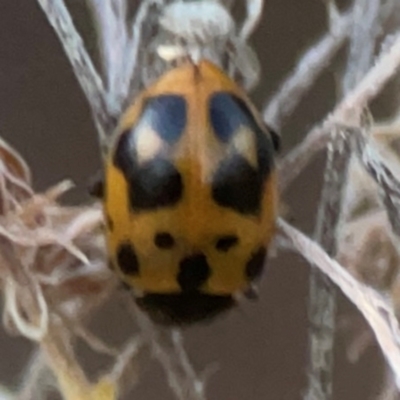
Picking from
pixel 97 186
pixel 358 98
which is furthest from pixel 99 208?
pixel 358 98

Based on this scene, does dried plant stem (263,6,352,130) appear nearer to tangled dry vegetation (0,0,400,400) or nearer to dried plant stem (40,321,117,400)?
tangled dry vegetation (0,0,400,400)

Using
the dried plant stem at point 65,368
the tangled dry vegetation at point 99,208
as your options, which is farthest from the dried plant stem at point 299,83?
the dried plant stem at point 65,368

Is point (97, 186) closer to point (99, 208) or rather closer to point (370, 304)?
point (99, 208)

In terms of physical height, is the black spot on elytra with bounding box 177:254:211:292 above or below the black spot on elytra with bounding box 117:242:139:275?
below

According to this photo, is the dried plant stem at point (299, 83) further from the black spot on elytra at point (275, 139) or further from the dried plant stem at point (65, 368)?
the dried plant stem at point (65, 368)

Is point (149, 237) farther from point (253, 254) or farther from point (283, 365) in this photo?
point (283, 365)

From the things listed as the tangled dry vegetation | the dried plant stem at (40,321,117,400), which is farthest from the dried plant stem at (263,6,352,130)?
the dried plant stem at (40,321,117,400)
